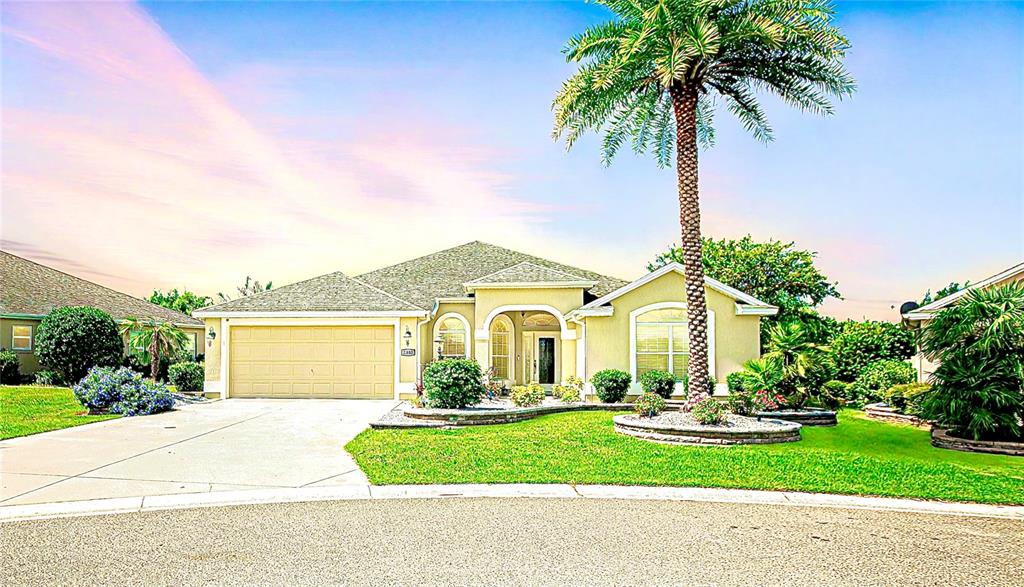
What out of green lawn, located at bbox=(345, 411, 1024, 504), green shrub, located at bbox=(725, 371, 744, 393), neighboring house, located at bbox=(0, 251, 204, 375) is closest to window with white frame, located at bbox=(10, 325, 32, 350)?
neighboring house, located at bbox=(0, 251, 204, 375)

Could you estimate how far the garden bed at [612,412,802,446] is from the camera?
41.1ft

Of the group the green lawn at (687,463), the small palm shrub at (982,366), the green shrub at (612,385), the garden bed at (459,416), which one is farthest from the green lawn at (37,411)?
the small palm shrub at (982,366)

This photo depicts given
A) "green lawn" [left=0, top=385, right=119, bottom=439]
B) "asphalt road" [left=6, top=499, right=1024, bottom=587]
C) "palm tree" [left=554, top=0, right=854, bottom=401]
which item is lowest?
"asphalt road" [left=6, top=499, right=1024, bottom=587]

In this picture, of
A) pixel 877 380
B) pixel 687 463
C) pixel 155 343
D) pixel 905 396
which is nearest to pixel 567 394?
pixel 905 396

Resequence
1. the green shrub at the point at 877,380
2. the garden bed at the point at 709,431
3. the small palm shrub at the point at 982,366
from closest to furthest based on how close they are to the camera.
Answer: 1. the small palm shrub at the point at 982,366
2. the garden bed at the point at 709,431
3. the green shrub at the point at 877,380

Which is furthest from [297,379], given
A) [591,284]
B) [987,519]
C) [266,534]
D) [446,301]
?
[987,519]

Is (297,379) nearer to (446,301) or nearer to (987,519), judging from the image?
(446,301)

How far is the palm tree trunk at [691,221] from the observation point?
14.6 meters

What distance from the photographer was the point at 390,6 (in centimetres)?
1535

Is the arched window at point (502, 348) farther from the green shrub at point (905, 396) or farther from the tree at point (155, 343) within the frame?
the green shrub at point (905, 396)

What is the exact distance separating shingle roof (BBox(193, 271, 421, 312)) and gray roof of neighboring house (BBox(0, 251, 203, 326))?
1075 centimetres

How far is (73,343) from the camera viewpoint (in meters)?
25.1

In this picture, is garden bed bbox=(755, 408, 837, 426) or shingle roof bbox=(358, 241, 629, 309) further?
shingle roof bbox=(358, 241, 629, 309)

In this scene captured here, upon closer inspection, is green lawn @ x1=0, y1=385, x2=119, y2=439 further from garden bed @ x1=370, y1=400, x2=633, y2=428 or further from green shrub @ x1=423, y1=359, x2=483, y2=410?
green shrub @ x1=423, y1=359, x2=483, y2=410
